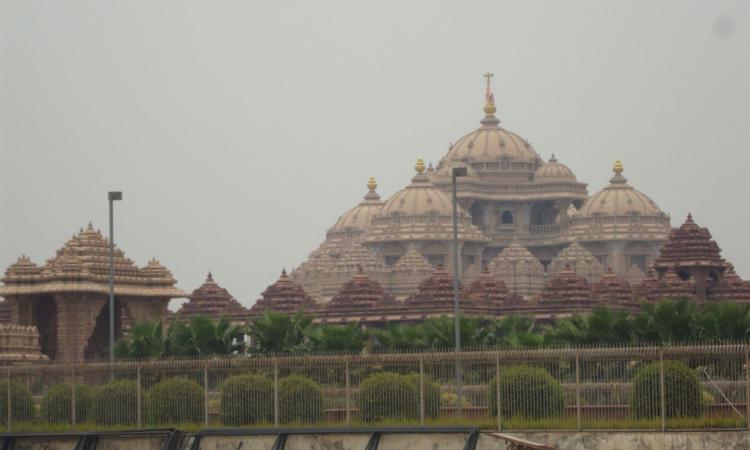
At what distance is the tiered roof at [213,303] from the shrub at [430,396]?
8062 cm

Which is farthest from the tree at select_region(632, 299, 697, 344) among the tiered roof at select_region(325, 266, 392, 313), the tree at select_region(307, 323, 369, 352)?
the tiered roof at select_region(325, 266, 392, 313)

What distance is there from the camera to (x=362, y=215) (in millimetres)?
188875

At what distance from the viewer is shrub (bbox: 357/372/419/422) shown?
45.8 meters

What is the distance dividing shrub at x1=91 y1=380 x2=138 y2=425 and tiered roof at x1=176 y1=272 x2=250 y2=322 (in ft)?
253

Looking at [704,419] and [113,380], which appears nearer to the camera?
[704,419]

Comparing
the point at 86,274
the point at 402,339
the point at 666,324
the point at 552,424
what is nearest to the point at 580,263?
the point at 86,274

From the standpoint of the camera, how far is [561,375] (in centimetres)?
4644

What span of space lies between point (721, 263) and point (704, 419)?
279 feet

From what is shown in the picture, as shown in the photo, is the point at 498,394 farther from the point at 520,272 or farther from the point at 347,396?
the point at 520,272

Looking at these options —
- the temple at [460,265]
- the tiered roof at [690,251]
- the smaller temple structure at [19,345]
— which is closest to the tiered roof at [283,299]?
the temple at [460,265]

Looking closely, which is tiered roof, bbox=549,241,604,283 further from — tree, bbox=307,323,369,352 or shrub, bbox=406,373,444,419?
shrub, bbox=406,373,444,419

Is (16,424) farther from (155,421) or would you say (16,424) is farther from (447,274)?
(447,274)

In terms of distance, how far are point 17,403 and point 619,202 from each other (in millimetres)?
128416

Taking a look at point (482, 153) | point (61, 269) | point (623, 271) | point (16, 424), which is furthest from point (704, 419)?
point (482, 153)
